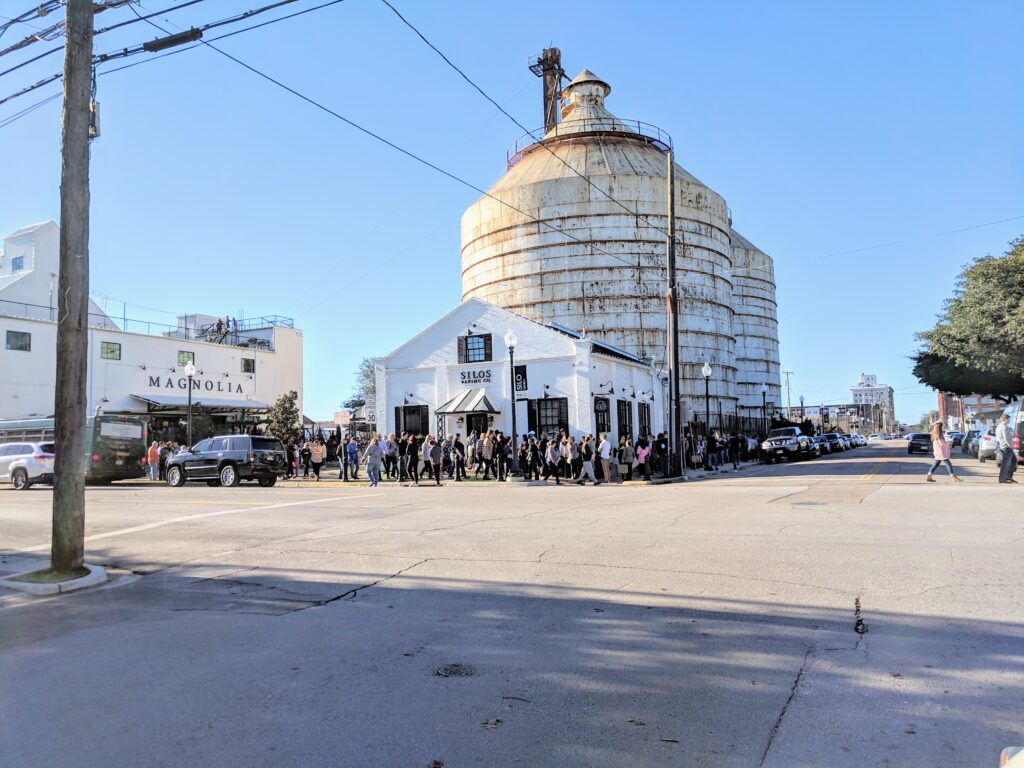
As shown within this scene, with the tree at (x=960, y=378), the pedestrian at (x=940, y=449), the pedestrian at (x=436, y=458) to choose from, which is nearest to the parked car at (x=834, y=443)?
the tree at (x=960, y=378)

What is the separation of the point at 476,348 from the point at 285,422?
44.3ft

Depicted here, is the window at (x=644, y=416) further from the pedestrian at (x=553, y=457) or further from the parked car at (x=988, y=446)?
the parked car at (x=988, y=446)

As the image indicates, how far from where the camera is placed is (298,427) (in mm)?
39656

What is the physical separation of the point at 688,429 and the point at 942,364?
2299 centimetres

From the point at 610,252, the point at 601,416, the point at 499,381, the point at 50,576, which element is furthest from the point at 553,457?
the point at 610,252

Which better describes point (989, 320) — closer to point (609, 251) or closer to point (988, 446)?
point (988, 446)

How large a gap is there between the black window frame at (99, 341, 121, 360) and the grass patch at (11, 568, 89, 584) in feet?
118

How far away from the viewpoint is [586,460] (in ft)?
79.2

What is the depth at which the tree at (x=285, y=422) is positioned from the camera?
38.6 metres

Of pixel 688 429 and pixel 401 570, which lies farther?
pixel 688 429

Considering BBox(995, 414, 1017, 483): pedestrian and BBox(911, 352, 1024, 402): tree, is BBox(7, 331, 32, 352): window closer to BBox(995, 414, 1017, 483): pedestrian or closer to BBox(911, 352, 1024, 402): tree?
BBox(995, 414, 1017, 483): pedestrian

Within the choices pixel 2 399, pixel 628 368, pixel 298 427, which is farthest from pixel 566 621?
pixel 2 399

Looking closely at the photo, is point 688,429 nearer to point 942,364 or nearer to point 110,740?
point 942,364

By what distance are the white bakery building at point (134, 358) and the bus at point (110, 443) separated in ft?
17.4
